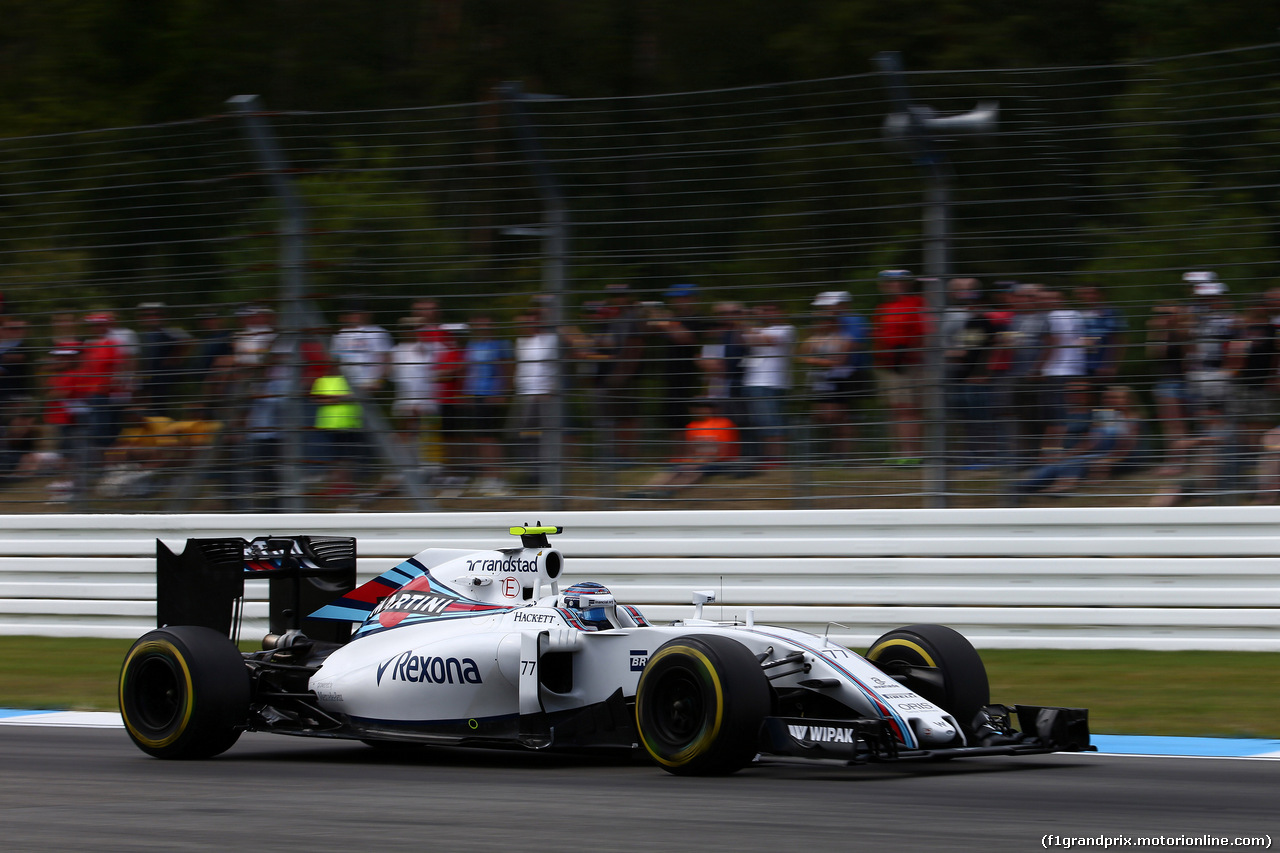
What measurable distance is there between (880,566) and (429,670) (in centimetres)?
359

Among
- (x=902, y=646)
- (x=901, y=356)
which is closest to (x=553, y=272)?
(x=901, y=356)

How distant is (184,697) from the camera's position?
721 centimetres

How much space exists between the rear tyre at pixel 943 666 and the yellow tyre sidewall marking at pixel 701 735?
1046mm

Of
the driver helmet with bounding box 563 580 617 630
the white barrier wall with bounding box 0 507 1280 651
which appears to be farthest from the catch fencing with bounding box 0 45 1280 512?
the driver helmet with bounding box 563 580 617 630

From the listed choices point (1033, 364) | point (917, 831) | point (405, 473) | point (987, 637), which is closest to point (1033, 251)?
point (1033, 364)

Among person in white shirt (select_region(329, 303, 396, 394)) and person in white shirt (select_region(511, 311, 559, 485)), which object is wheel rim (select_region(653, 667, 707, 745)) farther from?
person in white shirt (select_region(329, 303, 396, 394))

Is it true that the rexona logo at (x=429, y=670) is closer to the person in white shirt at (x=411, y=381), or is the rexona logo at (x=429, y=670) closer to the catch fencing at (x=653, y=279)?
the catch fencing at (x=653, y=279)

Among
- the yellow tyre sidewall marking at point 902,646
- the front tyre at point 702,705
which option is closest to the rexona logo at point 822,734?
the front tyre at point 702,705

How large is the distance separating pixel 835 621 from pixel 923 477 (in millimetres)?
1000

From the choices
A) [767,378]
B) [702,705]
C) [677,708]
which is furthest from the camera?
Answer: [767,378]

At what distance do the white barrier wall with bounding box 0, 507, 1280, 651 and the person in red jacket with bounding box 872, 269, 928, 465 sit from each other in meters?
0.47

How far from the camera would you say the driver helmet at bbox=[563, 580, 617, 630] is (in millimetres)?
6898

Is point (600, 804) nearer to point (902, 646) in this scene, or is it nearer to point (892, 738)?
point (892, 738)

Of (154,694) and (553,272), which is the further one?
(553,272)
